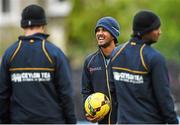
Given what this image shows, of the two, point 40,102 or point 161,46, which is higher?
point 40,102

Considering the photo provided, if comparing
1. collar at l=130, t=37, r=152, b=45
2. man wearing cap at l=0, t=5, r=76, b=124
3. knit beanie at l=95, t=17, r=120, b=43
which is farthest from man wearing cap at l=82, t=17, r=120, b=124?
collar at l=130, t=37, r=152, b=45

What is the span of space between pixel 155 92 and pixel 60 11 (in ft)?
121

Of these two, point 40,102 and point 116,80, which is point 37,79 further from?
point 116,80

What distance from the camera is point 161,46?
3306 centimetres

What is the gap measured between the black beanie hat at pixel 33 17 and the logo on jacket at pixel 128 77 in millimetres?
1233

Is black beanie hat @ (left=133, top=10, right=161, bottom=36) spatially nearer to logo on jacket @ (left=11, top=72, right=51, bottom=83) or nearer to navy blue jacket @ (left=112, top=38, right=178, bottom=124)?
navy blue jacket @ (left=112, top=38, right=178, bottom=124)

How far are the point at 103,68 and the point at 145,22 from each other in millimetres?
1455

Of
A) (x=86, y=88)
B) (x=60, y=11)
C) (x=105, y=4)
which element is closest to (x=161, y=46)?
(x=105, y=4)

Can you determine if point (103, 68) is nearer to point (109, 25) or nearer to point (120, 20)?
point (109, 25)

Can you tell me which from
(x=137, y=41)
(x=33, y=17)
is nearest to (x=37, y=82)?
(x=33, y=17)

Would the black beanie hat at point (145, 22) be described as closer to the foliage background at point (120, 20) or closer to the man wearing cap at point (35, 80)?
the man wearing cap at point (35, 80)

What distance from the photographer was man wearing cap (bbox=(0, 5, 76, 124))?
9.73 m

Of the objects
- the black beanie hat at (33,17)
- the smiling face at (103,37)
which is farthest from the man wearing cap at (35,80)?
the smiling face at (103,37)

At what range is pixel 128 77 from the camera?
8953 mm
